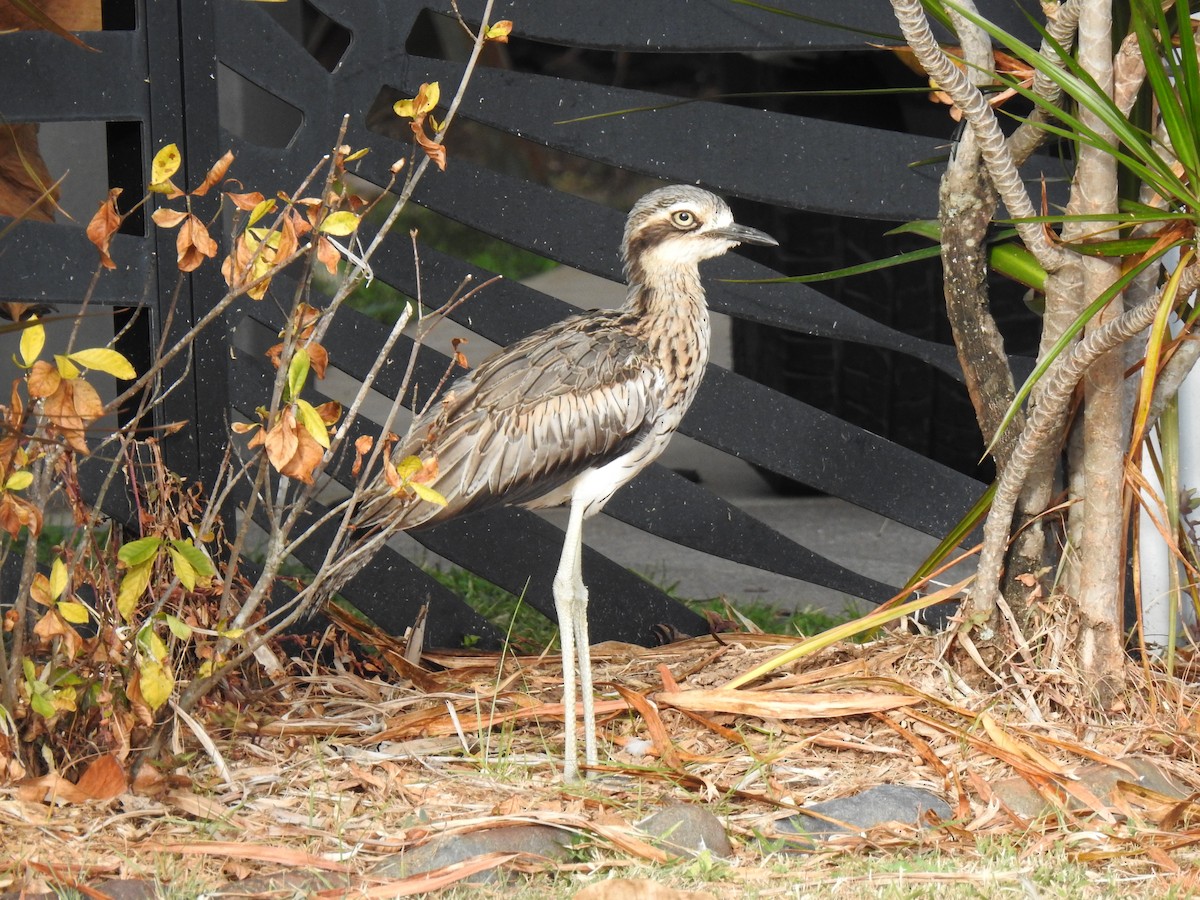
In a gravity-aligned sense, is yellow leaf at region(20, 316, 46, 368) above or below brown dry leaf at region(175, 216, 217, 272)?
below

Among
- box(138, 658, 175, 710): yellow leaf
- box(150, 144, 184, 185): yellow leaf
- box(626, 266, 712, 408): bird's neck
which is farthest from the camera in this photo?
box(626, 266, 712, 408): bird's neck

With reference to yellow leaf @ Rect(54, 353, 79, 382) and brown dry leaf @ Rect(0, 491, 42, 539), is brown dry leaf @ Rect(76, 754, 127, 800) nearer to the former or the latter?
brown dry leaf @ Rect(0, 491, 42, 539)

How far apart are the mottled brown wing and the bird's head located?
1.12 feet

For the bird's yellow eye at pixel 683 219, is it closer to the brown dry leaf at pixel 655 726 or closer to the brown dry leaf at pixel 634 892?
the brown dry leaf at pixel 655 726

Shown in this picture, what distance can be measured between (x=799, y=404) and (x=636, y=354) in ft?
2.73

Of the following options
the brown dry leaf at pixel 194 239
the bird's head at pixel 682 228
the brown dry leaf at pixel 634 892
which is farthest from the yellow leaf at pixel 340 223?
the brown dry leaf at pixel 634 892

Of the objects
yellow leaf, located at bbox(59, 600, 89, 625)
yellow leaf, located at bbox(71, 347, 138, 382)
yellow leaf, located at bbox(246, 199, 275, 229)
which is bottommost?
yellow leaf, located at bbox(59, 600, 89, 625)

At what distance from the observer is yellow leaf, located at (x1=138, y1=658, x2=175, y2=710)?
3.07 meters

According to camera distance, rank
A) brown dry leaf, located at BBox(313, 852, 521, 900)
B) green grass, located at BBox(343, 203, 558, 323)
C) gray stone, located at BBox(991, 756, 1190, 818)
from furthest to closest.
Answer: green grass, located at BBox(343, 203, 558, 323)
gray stone, located at BBox(991, 756, 1190, 818)
brown dry leaf, located at BBox(313, 852, 521, 900)

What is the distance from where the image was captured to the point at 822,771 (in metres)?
3.56

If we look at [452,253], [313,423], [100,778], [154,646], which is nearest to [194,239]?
[313,423]

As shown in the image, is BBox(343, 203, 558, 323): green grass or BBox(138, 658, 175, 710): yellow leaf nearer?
BBox(138, 658, 175, 710): yellow leaf

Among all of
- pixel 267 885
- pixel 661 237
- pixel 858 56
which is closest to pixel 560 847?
pixel 267 885

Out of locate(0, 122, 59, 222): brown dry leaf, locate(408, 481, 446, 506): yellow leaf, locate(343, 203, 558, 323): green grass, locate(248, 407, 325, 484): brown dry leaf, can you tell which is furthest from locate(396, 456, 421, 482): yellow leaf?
locate(343, 203, 558, 323): green grass
